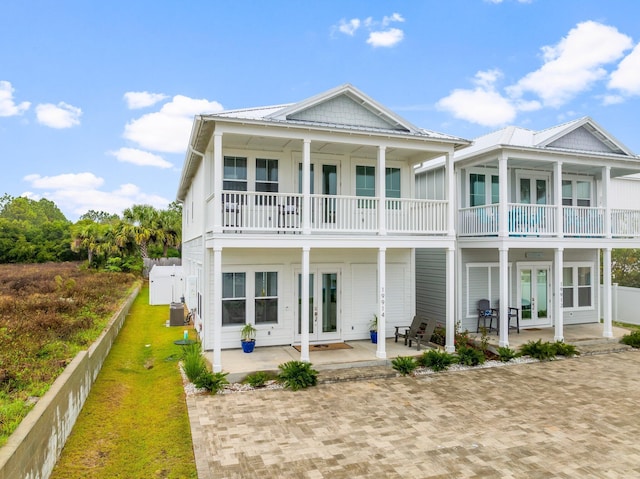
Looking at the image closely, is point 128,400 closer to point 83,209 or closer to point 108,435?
point 108,435

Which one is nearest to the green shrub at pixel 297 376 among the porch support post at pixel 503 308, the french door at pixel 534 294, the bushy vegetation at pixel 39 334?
the bushy vegetation at pixel 39 334

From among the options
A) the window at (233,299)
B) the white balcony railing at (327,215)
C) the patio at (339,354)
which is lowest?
the patio at (339,354)

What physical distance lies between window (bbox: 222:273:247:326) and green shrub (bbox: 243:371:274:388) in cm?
268

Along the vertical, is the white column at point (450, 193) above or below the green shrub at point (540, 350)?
above

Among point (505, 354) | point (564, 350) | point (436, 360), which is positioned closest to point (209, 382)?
point (436, 360)

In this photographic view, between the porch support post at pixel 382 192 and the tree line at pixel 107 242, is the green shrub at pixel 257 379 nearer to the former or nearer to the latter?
the porch support post at pixel 382 192

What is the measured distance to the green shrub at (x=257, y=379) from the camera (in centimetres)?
955

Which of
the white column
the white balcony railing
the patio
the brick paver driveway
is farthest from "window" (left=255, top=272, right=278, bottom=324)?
the white column

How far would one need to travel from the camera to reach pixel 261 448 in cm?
663

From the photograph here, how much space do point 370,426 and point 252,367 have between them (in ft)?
12.4

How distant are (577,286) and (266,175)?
12.9 m

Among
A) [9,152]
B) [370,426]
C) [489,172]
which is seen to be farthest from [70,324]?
[9,152]

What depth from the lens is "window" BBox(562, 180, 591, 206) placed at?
16359mm

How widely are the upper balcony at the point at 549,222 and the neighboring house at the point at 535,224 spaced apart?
0.11ft
